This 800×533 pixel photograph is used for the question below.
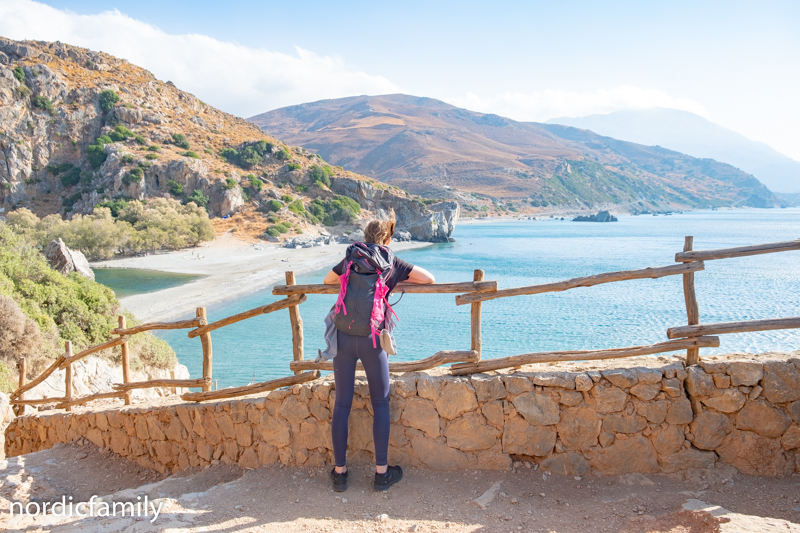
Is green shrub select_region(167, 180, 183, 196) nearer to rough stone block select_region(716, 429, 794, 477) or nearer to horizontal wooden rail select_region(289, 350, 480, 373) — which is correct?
horizontal wooden rail select_region(289, 350, 480, 373)

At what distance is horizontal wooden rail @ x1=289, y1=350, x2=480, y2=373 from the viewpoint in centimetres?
399

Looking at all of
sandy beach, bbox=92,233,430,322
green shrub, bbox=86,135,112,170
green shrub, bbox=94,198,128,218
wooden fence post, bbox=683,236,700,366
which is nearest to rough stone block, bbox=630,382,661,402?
wooden fence post, bbox=683,236,700,366

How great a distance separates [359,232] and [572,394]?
5139cm

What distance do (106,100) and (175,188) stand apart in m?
16.9

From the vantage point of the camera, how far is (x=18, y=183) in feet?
168

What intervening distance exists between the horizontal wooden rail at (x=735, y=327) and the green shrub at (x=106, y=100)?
68.0 m

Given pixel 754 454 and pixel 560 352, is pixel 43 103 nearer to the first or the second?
pixel 560 352

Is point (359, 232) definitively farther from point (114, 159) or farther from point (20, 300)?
point (20, 300)

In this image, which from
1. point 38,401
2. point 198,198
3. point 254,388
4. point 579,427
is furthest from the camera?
point 198,198

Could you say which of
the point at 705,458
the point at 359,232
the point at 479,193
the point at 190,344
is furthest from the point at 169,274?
the point at 479,193

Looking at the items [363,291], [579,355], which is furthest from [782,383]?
[363,291]

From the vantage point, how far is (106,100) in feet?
188

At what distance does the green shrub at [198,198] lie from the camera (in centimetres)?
5097

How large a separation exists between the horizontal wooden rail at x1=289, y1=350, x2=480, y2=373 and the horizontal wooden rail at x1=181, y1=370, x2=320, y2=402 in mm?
86
